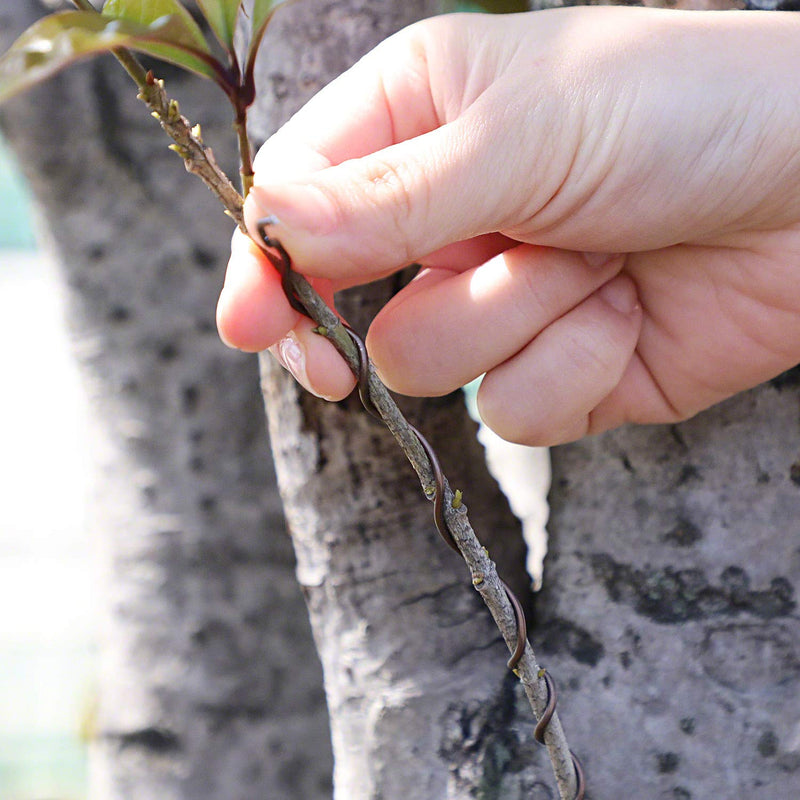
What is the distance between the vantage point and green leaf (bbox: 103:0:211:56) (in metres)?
0.31

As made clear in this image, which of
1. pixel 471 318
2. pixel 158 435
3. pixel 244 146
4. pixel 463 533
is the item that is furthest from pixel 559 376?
pixel 158 435

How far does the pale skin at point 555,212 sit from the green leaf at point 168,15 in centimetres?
8

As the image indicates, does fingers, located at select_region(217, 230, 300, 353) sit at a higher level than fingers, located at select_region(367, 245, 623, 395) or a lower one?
higher

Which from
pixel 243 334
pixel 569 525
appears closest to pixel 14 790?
pixel 569 525

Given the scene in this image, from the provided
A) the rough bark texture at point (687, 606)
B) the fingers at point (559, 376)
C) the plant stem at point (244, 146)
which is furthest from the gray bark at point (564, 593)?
the plant stem at point (244, 146)

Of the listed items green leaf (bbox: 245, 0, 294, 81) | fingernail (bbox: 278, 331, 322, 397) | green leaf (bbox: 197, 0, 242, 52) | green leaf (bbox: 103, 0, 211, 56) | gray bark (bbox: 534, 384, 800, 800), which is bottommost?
gray bark (bbox: 534, 384, 800, 800)

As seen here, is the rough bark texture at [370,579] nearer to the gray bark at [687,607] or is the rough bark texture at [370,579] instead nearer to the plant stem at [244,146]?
the gray bark at [687,607]

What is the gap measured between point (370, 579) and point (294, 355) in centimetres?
24

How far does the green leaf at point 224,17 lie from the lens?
0.33 metres

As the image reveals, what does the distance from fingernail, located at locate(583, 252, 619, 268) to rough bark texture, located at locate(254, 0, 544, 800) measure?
6.7 inches

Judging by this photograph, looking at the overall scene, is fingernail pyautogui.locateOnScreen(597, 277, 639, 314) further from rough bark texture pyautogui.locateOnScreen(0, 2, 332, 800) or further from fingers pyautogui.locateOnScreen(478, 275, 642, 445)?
rough bark texture pyautogui.locateOnScreen(0, 2, 332, 800)

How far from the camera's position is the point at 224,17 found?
33 centimetres

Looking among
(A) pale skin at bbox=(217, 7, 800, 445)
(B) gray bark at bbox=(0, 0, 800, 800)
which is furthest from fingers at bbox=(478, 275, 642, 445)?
(B) gray bark at bbox=(0, 0, 800, 800)

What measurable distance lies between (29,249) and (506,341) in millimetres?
4150
